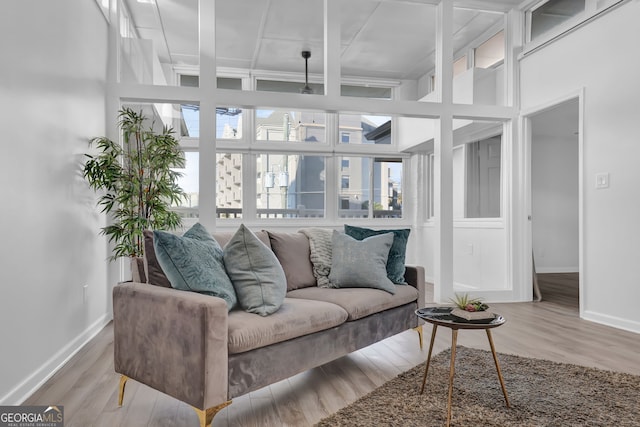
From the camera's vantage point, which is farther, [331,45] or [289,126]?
[289,126]

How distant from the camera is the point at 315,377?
Result: 270 cm

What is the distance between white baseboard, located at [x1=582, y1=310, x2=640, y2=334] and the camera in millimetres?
3734

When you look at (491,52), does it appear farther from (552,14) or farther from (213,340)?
(213,340)

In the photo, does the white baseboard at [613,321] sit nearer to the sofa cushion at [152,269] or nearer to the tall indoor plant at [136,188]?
the sofa cushion at [152,269]

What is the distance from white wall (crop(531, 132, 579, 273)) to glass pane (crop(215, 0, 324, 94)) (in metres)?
4.04

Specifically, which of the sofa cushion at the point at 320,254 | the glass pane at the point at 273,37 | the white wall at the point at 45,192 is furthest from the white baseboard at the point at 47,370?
the glass pane at the point at 273,37

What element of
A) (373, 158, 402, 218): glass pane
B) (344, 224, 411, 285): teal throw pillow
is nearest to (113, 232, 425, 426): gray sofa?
(344, 224, 411, 285): teal throw pillow

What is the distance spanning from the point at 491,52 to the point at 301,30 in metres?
2.34

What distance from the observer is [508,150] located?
5215 millimetres

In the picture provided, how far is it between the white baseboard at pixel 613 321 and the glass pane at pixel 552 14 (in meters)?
2.83

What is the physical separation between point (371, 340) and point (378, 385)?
0.35 m

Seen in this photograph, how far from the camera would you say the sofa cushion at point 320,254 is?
3.22 m

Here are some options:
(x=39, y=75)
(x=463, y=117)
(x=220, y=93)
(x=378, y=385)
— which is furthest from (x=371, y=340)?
(x=463, y=117)

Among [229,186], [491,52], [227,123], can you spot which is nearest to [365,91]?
[491,52]
